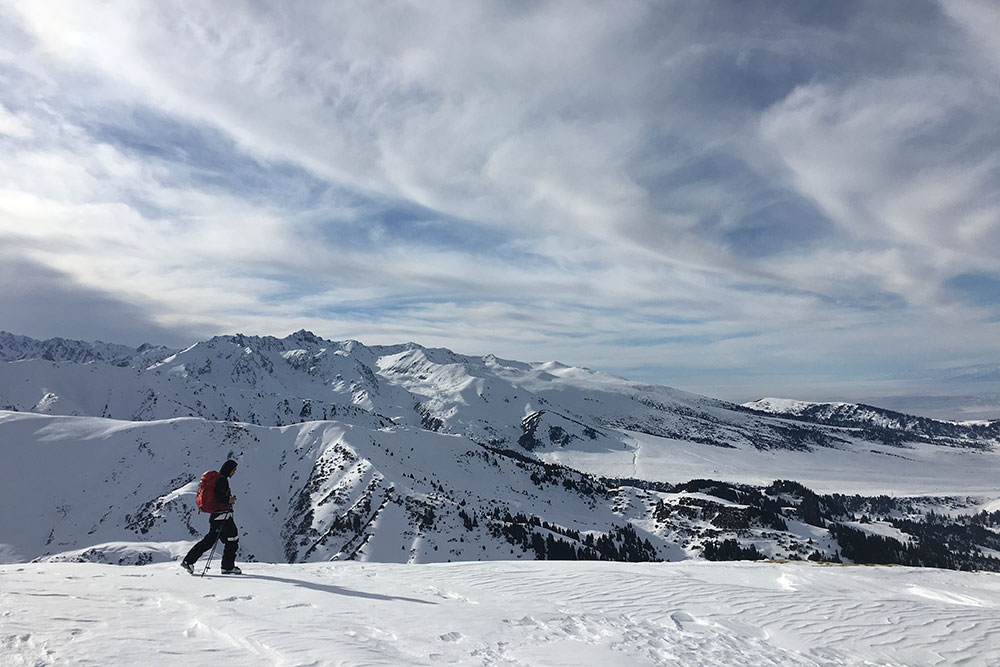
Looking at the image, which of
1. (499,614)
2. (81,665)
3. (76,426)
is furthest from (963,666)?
(76,426)

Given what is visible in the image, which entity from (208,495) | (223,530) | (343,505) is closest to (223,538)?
(223,530)

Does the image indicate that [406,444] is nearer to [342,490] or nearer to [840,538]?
[342,490]

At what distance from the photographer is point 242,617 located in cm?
870

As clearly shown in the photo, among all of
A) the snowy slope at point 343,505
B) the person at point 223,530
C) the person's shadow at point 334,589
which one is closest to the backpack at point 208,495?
the person at point 223,530

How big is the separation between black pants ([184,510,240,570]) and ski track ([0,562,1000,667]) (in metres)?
0.57

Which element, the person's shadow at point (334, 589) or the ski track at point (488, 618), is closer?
the ski track at point (488, 618)

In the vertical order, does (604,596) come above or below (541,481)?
above

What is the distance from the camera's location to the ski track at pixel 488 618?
7.21m

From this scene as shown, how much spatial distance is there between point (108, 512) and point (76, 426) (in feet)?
126

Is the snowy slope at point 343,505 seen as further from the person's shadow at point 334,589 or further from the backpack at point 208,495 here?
the backpack at point 208,495

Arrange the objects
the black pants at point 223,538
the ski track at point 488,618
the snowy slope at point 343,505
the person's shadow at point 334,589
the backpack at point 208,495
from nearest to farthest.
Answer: the ski track at point 488,618, the person's shadow at point 334,589, the black pants at point 223,538, the backpack at point 208,495, the snowy slope at point 343,505

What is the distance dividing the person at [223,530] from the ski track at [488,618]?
Result: 56 cm

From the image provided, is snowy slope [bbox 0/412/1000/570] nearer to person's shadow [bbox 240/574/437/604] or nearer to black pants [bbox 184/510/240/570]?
black pants [bbox 184/510/240/570]

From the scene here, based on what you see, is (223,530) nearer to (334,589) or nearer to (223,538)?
(223,538)
